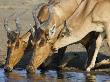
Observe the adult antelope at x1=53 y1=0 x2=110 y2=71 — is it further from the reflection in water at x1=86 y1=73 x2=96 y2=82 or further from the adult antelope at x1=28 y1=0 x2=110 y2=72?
the reflection in water at x1=86 y1=73 x2=96 y2=82

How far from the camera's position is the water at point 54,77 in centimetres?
1600

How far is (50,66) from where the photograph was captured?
18.8 meters

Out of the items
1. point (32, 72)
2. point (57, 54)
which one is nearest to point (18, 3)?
point (57, 54)

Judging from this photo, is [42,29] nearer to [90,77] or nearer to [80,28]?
[80,28]

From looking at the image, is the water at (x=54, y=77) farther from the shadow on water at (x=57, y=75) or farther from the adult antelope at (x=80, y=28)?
the adult antelope at (x=80, y=28)

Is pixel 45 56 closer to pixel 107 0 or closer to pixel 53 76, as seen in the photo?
pixel 53 76

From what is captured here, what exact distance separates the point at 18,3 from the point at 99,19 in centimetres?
2131

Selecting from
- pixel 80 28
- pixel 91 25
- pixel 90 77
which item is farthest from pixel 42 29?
pixel 90 77

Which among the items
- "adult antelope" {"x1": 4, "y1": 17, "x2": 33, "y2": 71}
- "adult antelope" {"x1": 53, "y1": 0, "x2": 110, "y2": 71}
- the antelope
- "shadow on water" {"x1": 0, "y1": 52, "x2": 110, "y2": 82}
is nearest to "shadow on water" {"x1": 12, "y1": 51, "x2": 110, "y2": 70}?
"shadow on water" {"x1": 0, "y1": 52, "x2": 110, "y2": 82}

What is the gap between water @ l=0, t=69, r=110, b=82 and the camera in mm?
16000

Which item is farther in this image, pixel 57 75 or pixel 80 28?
pixel 80 28

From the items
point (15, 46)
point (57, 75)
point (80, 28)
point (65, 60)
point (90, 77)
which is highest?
point (80, 28)

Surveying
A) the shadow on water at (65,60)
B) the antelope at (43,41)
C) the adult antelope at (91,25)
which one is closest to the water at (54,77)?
the antelope at (43,41)

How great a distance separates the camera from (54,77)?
16.5 m
